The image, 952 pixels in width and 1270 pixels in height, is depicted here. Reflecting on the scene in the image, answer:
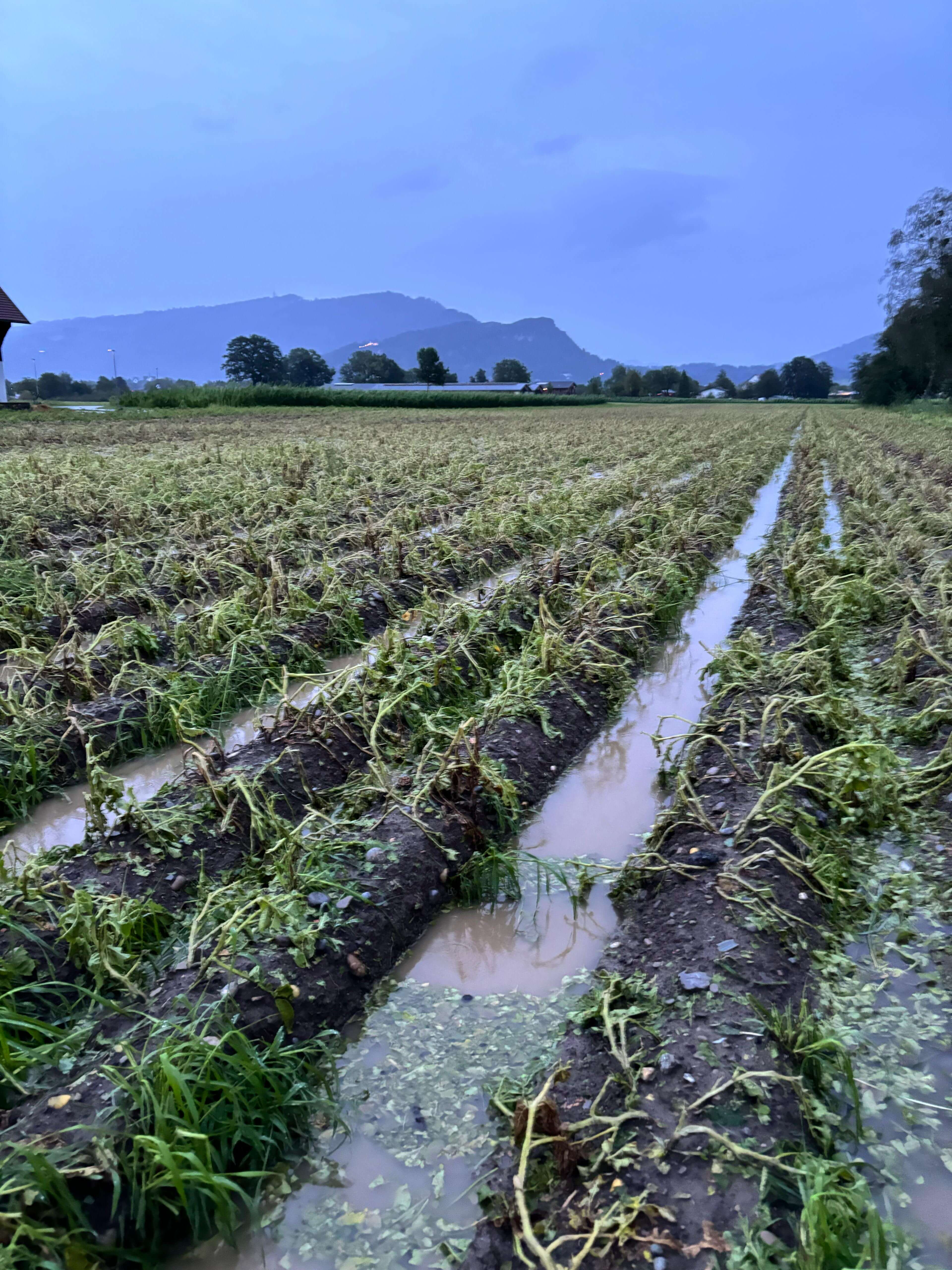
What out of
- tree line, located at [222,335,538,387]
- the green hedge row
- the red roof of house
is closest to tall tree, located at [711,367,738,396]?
tree line, located at [222,335,538,387]

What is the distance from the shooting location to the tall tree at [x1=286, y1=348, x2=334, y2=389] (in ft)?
273

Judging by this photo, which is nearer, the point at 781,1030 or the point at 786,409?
the point at 781,1030

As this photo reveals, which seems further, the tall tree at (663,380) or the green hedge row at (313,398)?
the tall tree at (663,380)

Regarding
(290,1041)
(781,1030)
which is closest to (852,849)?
(781,1030)

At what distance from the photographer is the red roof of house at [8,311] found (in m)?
29.3

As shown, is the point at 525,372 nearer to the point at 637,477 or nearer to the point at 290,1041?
the point at 637,477

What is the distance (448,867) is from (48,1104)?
1407mm

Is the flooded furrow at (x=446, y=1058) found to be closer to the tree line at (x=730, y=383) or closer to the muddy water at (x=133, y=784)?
the muddy water at (x=133, y=784)

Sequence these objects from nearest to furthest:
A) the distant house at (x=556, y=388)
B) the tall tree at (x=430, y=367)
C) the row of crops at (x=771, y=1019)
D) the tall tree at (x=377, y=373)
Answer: the row of crops at (x=771, y=1019), the tall tree at (x=430, y=367), the distant house at (x=556, y=388), the tall tree at (x=377, y=373)

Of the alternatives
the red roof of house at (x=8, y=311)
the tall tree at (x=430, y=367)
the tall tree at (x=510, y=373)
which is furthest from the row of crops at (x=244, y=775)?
the tall tree at (x=510, y=373)

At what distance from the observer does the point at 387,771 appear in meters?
3.31

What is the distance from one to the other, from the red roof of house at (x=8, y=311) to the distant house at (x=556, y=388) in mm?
45506

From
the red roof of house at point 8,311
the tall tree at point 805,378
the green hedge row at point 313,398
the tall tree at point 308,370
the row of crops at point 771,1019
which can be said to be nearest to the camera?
the row of crops at point 771,1019

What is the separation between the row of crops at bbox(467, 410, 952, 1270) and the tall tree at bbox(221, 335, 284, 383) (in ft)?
271
